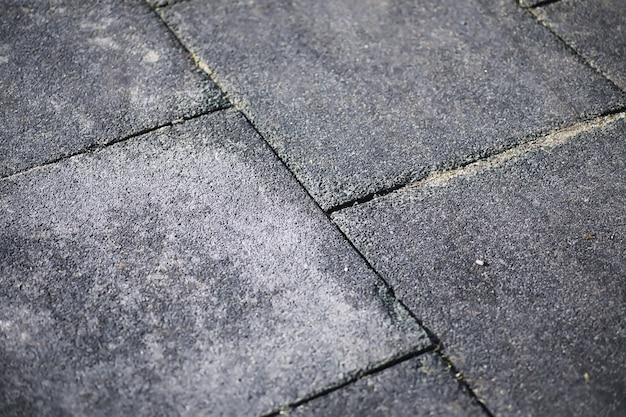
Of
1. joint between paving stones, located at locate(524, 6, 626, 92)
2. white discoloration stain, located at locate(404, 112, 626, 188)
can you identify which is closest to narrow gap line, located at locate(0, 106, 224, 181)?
white discoloration stain, located at locate(404, 112, 626, 188)

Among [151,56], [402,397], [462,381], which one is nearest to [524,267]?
[462,381]

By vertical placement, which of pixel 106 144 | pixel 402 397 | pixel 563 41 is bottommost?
pixel 402 397

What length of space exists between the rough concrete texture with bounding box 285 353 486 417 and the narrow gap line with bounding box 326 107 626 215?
81 cm

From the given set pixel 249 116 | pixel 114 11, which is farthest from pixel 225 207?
pixel 114 11

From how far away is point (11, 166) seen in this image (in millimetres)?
3244

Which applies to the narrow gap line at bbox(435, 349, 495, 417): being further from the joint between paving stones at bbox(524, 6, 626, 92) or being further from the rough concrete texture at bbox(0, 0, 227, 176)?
the joint between paving stones at bbox(524, 6, 626, 92)

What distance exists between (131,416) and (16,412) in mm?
378

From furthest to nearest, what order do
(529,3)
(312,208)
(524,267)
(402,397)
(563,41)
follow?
(529,3) → (563,41) → (312,208) → (524,267) → (402,397)

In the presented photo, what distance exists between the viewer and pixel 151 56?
149 inches

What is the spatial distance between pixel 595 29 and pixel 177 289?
2.75m

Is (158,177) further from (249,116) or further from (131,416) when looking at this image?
(131,416)

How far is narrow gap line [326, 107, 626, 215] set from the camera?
10.4ft

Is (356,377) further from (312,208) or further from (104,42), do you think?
(104,42)

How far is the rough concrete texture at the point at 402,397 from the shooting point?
248 cm
